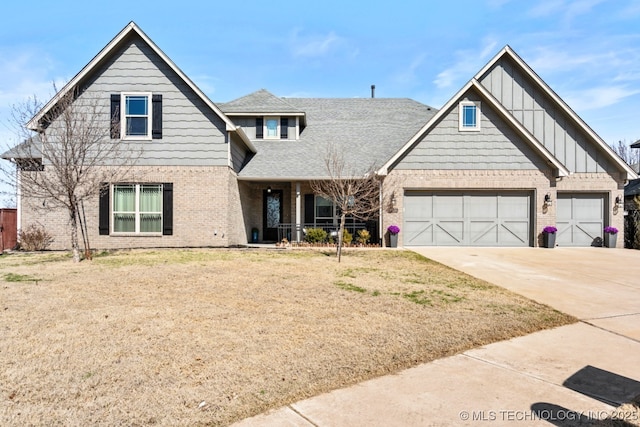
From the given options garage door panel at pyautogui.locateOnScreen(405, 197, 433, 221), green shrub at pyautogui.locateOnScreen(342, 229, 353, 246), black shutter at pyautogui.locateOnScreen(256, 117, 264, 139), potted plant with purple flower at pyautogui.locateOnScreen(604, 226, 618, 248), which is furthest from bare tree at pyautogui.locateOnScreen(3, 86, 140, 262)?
potted plant with purple flower at pyautogui.locateOnScreen(604, 226, 618, 248)

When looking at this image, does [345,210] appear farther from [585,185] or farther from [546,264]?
[585,185]

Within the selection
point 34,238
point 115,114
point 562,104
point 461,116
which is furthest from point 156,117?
point 562,104

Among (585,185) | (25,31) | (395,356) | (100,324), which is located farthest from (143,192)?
(585,185)

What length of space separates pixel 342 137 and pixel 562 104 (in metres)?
9.93

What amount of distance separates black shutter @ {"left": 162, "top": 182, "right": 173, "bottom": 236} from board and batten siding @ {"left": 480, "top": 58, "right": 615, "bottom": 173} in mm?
14876

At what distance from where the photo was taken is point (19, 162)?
14469 millimetres

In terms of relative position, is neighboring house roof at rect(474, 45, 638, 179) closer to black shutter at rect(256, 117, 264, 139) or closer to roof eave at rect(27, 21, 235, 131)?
black shutter at rect(256, 117, 264, 139)

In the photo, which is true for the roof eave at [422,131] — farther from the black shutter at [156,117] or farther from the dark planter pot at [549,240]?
the black shutter at [156,117]

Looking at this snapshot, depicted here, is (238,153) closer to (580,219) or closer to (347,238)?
(347,238)

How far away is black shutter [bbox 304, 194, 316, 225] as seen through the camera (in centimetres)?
1798

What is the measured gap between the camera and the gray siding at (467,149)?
1623cm

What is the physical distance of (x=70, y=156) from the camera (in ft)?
37.1

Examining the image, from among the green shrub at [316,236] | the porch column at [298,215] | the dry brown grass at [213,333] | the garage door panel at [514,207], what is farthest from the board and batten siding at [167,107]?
the garage door panel at [514,207]

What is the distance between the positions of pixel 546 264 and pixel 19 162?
19.1 m
